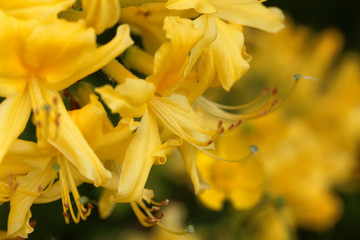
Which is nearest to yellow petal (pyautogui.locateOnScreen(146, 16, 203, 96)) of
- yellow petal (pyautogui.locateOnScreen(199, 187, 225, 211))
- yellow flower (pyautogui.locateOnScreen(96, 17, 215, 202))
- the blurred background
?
yellow flower (pyautogui.locateOnScreen(96, 17, 215, 202))

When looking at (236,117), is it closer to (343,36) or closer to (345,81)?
(345,81)

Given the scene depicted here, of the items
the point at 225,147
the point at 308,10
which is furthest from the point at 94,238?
the point at 308,10

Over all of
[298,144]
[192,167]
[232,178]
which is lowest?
[298,144]

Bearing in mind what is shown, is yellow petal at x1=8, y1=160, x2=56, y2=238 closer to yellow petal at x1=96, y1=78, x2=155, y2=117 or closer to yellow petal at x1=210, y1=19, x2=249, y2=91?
yellow petal at x1=96, y1=78, x2=155, y2=117

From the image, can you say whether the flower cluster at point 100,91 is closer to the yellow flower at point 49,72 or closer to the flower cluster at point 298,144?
the yellow flower at point 49,72

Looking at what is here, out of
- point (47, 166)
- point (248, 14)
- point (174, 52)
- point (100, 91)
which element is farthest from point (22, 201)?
point (248, 14)

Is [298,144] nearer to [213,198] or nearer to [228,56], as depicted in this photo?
[213,198]
